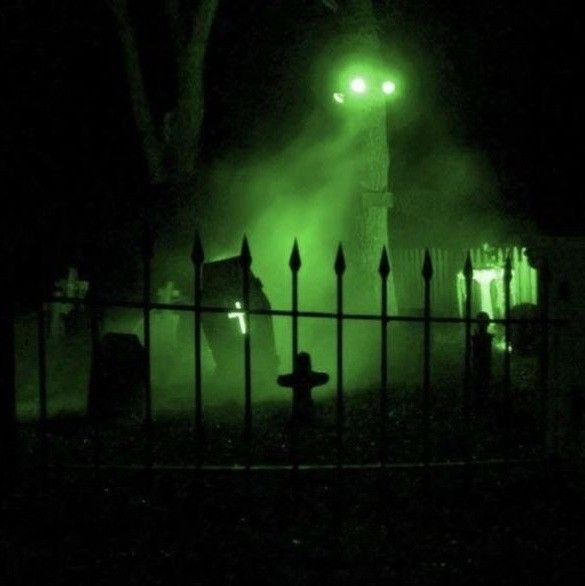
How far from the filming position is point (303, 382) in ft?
21.2

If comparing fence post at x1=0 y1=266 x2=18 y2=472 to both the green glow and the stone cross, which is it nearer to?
the stone cross

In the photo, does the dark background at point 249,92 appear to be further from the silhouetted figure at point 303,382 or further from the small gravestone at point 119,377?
the silhouetted figure at point 303,382

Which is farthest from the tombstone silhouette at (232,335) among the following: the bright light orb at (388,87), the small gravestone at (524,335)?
the bright light orb at (388,87)

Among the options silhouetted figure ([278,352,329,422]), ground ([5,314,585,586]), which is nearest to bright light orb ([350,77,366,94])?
silhouetted figure ([278,352,329,422])

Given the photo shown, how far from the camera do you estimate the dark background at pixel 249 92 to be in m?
19.2

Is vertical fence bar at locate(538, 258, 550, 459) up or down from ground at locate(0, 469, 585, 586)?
up

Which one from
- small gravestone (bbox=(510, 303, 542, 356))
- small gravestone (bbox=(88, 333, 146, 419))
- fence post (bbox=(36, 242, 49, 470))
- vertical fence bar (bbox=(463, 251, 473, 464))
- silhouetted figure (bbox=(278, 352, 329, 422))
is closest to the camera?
fence post (bbox=(36, 242, 49, 470))

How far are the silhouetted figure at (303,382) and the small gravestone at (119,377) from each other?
1.86 metres

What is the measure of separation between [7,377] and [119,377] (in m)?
3.35

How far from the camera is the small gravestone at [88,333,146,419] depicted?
314 inches

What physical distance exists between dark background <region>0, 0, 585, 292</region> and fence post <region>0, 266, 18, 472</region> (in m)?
13.7

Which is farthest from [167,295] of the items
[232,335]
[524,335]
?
[524,335]

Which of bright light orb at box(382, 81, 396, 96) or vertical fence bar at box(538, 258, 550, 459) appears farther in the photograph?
bright light orb at box(382, 81, 396, 96)

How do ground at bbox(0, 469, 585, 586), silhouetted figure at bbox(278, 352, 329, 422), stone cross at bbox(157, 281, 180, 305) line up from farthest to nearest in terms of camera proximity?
stone cross at bbox(157, 281, 180, 305)
silhouetted figure at bbox(278, 352, 329, 422)
ground at bbox(0, 469, 585, 586)
